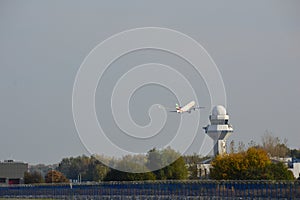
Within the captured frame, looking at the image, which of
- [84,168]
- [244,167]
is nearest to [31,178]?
[84,168]

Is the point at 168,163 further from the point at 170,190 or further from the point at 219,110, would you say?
the point at 170,190

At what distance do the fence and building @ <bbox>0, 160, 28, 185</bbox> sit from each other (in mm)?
49068

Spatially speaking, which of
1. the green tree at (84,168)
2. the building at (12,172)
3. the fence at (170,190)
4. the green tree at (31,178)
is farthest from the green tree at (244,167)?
the building at (12,172)

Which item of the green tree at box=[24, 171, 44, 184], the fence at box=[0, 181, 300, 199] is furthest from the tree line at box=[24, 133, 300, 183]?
the fence at box=[0, 181, 300, 199]

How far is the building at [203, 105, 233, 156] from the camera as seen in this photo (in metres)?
140

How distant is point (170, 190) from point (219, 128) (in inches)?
2962

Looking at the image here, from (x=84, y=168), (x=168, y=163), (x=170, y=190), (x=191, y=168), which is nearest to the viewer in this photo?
(x=170, y=190)

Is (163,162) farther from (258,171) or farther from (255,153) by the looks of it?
(258,171)

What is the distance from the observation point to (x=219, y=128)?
463 ft

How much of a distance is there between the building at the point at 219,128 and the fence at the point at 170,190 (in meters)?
59.6

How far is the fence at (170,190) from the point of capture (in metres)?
55.3

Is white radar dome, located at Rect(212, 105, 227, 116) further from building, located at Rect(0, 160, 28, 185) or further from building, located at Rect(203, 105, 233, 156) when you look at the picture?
building, located at Rect(0, 160, 28, 185)

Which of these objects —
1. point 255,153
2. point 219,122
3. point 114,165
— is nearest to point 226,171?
point 255,153

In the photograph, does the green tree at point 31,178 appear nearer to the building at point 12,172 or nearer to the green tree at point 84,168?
the building at point 12,172
